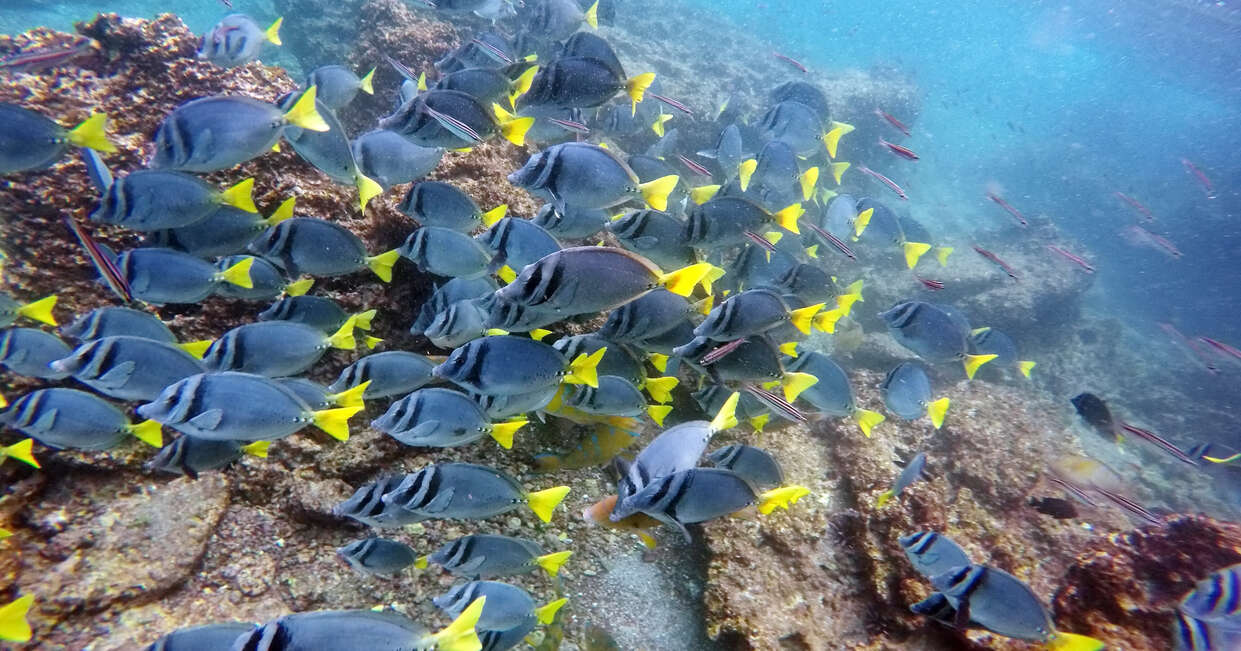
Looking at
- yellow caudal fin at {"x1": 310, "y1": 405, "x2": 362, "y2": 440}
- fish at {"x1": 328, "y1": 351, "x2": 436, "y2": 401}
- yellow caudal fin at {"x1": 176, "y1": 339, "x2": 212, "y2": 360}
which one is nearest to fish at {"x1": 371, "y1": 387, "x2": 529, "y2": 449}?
yellow caudal fin at {"x1": 310, "y1": 405, "x2": 362, "y2": 440}

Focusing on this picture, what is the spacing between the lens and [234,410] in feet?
7.48

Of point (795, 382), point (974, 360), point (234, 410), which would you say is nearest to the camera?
point (234, 410)

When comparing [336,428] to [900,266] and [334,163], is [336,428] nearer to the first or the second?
[334,163]

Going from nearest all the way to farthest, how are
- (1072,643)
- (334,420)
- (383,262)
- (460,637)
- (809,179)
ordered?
1. (460,637)
2. (334,420)
3. (1072,643)
4. (383,262)
5. (809,179)

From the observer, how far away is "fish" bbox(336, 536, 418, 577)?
261cm

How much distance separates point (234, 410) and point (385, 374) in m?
0.80

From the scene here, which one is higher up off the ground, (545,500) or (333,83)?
(333,83)

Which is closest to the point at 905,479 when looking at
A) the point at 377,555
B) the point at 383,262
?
the point at 377,555

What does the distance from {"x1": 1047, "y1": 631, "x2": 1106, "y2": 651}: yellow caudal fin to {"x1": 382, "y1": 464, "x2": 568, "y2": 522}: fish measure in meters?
2.63

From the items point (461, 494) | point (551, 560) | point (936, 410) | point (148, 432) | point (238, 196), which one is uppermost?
point (238, 196)

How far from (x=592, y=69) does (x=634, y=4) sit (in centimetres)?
2541

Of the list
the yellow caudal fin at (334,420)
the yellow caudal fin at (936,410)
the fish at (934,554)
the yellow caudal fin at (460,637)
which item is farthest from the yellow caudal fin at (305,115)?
the yellow caudal fin at (936,410)

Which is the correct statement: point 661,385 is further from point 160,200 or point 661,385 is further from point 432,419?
point 160,200

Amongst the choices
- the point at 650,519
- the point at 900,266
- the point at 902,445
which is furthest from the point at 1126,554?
the point at 900,266
